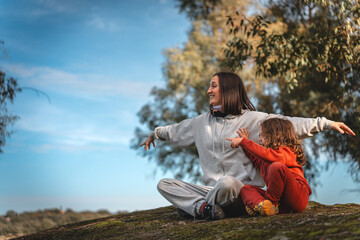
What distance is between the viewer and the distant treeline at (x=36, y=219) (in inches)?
265

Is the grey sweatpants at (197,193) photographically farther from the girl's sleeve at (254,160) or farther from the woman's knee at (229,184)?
the girl's sleeve at (254,160)

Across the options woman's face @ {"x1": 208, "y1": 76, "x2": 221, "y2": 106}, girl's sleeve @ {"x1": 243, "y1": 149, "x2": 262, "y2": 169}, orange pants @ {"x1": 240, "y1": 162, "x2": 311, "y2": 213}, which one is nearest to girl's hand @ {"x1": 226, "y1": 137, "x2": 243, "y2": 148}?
girl's sleeve @ {"x1": 243, "y1": 149, "x2": 262, "y2": 169}

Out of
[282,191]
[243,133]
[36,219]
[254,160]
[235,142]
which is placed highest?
[243,133]

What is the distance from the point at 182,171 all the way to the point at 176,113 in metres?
2.15

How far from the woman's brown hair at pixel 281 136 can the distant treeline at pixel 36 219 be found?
183 inches

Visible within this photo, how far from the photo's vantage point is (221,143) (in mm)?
4133

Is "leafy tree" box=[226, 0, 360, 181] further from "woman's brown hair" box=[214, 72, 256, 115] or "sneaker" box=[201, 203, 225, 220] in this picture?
"sneaker" box=[201, 203, 225, 220]

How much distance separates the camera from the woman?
3.88 metres

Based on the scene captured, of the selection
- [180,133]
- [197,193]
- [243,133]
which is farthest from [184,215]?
[243,133]

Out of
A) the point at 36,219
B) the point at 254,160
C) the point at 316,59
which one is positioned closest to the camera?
the point at 254,160

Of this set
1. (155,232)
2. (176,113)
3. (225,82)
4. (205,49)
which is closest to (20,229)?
(155,232)

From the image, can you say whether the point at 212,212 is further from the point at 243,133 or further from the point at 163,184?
the point at 243,133

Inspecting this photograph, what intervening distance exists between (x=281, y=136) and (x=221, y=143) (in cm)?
72

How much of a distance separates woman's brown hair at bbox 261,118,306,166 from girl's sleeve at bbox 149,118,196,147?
40.7 inches
